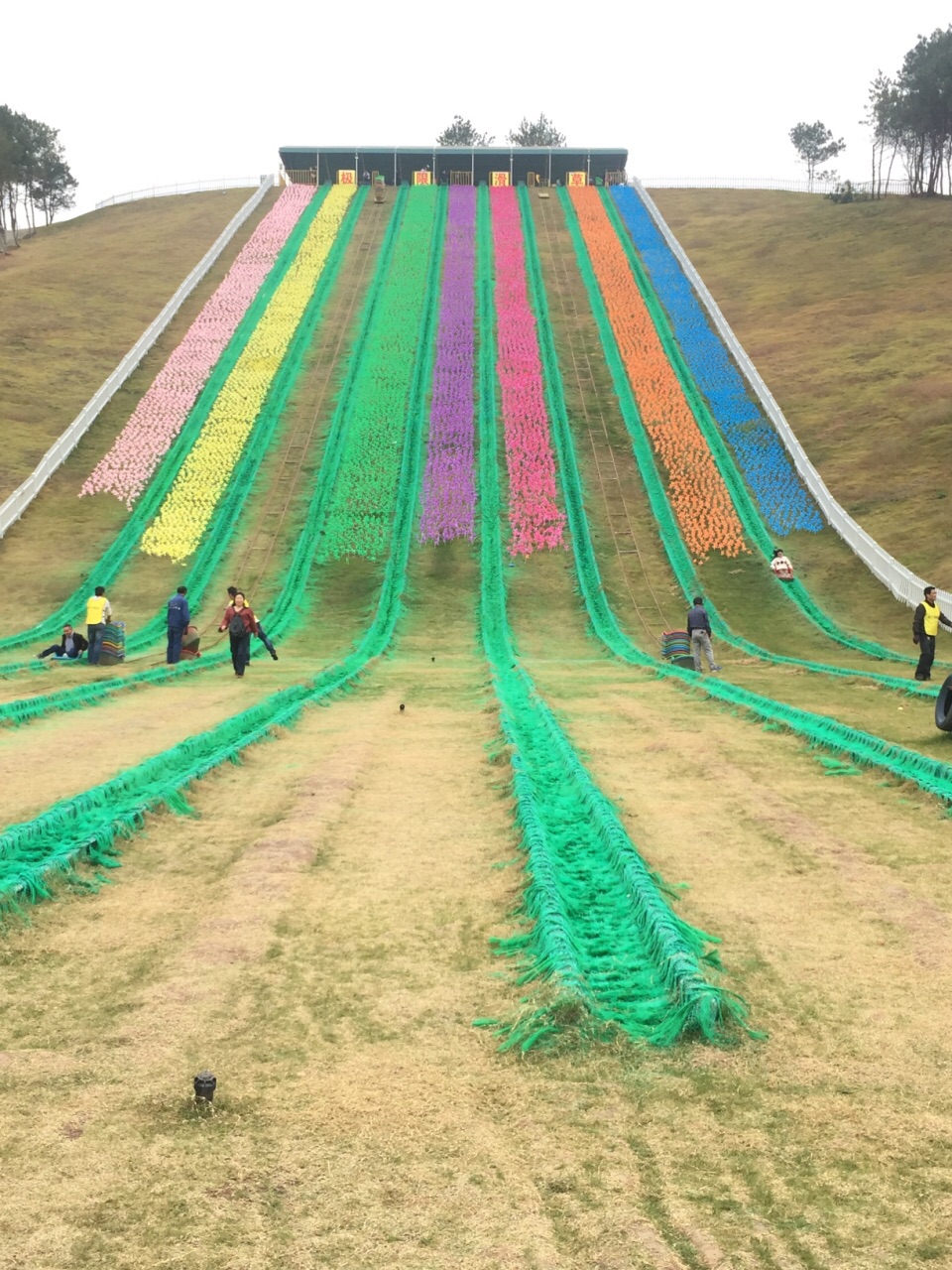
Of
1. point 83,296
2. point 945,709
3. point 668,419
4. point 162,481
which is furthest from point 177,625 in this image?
point 83,296

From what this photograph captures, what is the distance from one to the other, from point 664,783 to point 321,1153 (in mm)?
6709

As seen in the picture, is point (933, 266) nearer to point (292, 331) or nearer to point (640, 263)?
point (640, 263)

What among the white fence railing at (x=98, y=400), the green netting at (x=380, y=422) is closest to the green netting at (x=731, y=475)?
the green netting at (x=380, y=422)

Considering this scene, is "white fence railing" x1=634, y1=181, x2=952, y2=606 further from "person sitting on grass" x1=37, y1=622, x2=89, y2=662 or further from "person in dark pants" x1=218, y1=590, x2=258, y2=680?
"person sitting on grass" x1=37, y1=622, x2=89, y2=662

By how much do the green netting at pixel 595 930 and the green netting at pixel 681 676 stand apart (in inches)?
109

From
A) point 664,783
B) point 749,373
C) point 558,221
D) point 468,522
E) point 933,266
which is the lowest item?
point 664,783

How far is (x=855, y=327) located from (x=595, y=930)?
4414cm

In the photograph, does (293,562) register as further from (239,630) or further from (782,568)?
(782,568)

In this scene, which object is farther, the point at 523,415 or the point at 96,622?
the point at 523,415

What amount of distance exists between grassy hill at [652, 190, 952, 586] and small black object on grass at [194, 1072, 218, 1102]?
2413 cm

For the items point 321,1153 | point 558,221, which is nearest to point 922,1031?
point 321,1153

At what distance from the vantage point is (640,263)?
57344mm

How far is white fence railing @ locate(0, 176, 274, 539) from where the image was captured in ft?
105

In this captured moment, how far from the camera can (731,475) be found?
119 ft
